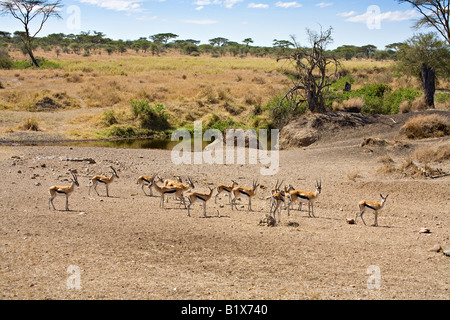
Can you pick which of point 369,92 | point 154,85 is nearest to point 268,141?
point 369,92

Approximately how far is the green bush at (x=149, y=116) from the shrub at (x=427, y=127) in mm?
18561

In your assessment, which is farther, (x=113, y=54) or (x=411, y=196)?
(x=113, y=54)

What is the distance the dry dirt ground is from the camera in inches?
301

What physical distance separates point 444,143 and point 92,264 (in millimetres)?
16030

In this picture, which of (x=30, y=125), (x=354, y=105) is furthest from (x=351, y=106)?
(x=30, y=125)

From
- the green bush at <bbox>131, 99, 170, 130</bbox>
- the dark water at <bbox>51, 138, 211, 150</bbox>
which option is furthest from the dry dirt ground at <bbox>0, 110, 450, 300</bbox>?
the green bush at <bbox>131, 99, 170, 130</bbox>

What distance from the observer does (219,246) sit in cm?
949

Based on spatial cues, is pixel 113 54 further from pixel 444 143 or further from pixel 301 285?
pixel 301 285

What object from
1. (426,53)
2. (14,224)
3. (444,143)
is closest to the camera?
(14,224)

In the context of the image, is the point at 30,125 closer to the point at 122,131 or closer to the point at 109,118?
the point at 109,118

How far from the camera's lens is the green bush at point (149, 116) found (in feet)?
110

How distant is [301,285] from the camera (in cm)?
785

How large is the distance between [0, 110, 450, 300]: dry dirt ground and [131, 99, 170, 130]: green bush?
1732cm

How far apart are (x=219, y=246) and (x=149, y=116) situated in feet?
83.3
